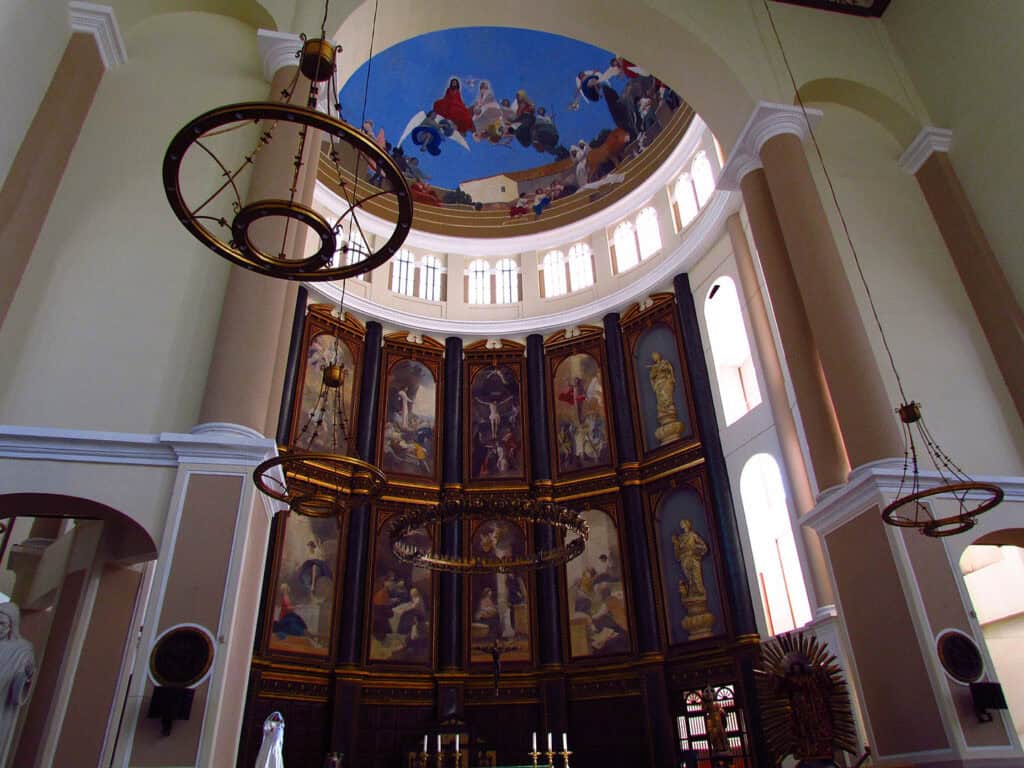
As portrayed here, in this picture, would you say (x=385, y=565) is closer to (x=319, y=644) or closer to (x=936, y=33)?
(x=319, y=644)

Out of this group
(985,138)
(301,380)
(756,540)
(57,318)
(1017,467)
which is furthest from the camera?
(301,380)

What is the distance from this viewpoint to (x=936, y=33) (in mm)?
11867

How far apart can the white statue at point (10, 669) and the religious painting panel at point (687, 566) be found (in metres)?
11.5

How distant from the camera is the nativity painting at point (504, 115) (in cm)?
1998

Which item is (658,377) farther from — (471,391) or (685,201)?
(471,391)

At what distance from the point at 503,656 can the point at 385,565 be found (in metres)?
3.17

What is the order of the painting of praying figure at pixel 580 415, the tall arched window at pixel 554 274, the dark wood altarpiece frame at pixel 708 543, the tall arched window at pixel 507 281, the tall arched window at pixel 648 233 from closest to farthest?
the dark wood altarpiece frame at pixel 708 543, the painting of praying figure at pixel 580 415, the tall arched window at pixel 648 233, the tall arched window at pixel 554 274, the tall arched window at pixel 507 281

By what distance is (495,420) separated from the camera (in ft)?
61.8

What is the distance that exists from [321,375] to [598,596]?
8.02m

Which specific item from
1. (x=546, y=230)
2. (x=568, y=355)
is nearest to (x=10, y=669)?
(x=568, y=355)

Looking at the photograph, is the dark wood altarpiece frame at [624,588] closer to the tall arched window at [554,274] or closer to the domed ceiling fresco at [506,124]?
the tall arched window at [554,274]

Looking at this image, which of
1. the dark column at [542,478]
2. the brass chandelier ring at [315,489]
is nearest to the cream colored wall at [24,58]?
the brass chandelier ring at [315,489]

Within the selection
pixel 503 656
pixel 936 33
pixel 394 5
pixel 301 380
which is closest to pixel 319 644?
pixel 503 656

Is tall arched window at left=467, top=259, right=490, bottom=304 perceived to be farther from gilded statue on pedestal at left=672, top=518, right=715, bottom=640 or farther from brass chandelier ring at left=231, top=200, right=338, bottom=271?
brass chandelier ring at left=231, top=200, right=338, bottom=271
